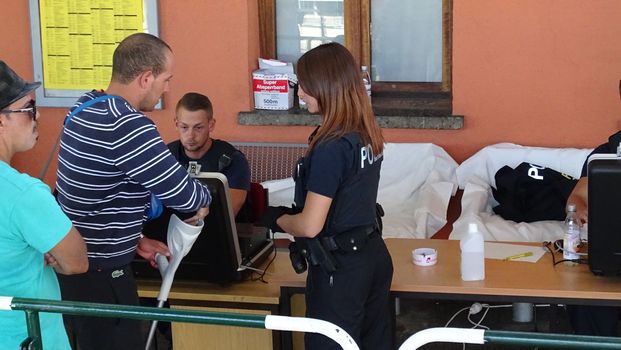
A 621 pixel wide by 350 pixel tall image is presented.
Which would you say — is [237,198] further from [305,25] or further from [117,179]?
[305,25]

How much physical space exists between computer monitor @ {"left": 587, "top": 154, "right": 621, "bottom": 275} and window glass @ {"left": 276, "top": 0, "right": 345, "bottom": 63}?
2.81 m

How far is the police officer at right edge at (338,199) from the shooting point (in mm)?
2789

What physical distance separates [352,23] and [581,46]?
1.31 m

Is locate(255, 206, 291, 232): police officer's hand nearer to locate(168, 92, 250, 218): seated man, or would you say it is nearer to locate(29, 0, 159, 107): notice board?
locate(168, 92, 250, 218): seated man

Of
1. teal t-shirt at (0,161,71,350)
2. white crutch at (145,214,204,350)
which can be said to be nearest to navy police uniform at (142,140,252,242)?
white crutch at (145,214,204,350)

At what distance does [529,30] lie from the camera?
501 centimetres

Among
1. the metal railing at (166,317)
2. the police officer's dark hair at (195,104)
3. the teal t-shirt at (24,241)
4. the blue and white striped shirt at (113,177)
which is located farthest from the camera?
the police officer's dark hair at (195,104)

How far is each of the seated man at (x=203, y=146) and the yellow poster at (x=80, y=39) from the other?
1.73 metres

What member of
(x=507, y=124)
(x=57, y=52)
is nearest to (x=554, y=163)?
(x=507, y=124)

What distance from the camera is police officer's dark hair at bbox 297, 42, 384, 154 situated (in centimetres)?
281

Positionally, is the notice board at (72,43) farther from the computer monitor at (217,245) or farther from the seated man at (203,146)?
the computer monitor at (217,245)

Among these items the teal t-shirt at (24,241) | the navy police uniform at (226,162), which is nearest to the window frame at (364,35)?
the navy police uniform at (226,162)

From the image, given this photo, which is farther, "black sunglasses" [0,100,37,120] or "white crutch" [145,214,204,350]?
"white crutch" [145,214,204,350]

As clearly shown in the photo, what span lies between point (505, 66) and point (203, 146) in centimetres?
194
